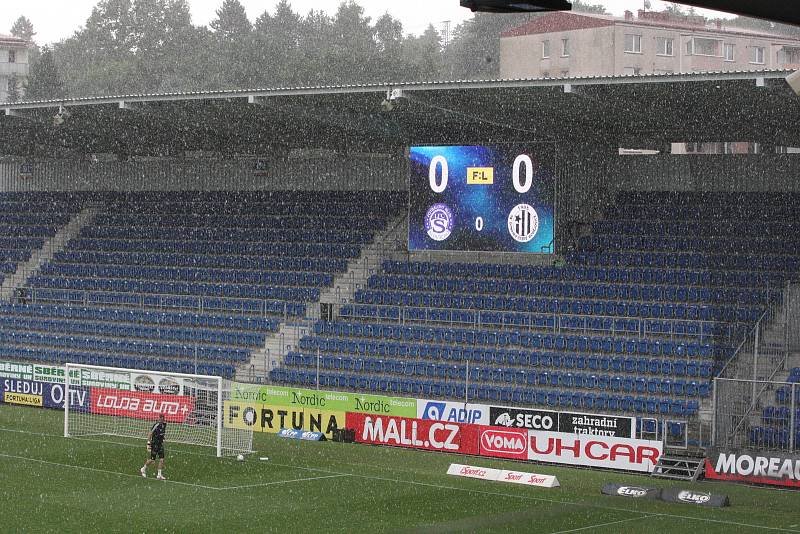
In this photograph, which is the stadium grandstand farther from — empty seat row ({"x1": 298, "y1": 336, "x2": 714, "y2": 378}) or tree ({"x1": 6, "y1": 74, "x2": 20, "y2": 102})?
tree ({"x1": 6, "y1": 74, "x2": 20, "y2": 102})

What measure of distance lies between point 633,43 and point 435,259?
39.2 metres

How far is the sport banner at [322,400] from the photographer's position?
30.4m

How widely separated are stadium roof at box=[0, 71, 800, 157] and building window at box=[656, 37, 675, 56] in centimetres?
3540

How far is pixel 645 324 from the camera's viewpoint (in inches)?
1219

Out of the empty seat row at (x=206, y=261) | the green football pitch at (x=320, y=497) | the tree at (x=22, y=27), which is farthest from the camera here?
the tree at (x=22, y=27)

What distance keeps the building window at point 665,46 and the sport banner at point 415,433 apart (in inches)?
1908

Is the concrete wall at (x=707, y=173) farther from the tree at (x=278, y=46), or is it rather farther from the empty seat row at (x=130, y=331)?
the tree at (x=278, y=46)

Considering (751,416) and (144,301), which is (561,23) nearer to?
(144,301)

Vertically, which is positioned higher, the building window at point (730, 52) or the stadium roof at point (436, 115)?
the building window at point (730, 52)

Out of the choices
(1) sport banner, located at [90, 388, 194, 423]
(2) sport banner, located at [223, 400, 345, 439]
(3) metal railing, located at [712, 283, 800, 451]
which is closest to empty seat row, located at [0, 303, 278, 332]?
(2) sport banner, located at [223, 400, 345, 439]

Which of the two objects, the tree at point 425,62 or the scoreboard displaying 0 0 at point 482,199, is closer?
the scoreboard displaying 0 0 at point 482,199

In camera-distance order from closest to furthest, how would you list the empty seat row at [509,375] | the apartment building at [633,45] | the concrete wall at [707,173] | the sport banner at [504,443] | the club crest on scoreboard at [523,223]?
the sport banner at [504,443]
the empty seat row at [509,375]
the club crest on scoreboard at [523,223]
the concrete wall at [707,173]
the apartment building at [633,45]

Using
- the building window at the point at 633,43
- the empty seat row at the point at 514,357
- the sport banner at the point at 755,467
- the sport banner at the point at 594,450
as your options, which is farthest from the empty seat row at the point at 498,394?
the building window at the point at 633,43

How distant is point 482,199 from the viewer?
33188 millimetres
